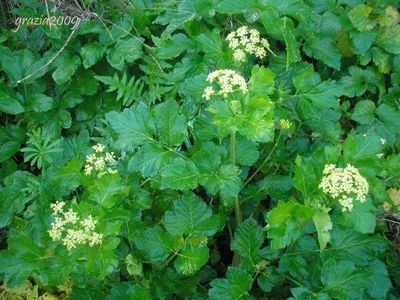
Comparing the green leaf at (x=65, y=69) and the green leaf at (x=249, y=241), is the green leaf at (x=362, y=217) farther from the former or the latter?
the green leaf at (x=65, y=69)

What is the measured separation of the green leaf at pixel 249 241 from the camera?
6.75 feet

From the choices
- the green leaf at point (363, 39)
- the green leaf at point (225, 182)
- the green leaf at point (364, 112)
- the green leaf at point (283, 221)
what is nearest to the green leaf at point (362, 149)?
the green leaf at point (283, 221)

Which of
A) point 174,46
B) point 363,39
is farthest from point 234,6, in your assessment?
point 363,39

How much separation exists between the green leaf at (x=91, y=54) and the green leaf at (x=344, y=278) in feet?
5.77

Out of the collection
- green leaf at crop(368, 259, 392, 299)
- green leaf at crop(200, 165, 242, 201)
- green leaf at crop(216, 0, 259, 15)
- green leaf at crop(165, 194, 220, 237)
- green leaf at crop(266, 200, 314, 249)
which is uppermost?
green leaf at crop(216, 0, 259, 15)

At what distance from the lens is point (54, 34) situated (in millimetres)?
2752

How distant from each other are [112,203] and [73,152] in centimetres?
76

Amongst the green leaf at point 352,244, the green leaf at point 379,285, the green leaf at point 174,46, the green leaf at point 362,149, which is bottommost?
the green leaf at point 379,285

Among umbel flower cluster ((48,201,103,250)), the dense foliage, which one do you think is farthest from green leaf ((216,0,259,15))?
umbel flower cluster ((48,201,103,250))

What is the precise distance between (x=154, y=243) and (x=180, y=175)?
37 centimetres

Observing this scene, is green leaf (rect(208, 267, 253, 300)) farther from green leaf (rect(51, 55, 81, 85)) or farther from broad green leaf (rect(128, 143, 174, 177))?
green leaf (rect(51, 55, 81, 85))

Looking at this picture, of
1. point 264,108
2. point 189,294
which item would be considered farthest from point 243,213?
point 264,108

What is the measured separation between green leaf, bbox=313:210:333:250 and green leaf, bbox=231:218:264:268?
0.43 metres

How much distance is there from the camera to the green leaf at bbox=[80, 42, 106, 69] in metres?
2.74
